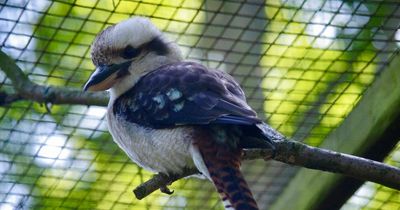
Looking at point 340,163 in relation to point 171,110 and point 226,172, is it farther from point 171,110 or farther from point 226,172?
point 171,110

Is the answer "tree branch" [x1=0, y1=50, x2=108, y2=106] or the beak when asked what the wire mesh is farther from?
the beak

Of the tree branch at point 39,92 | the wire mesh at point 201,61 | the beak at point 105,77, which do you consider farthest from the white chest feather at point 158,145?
the wire mesh at point 201,61

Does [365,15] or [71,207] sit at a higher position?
[365,15]

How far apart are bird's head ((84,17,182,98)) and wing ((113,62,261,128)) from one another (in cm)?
6

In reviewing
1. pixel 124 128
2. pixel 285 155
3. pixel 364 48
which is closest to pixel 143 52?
pixel 124 128

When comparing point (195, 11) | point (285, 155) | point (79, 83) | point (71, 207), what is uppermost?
point (285, 155)

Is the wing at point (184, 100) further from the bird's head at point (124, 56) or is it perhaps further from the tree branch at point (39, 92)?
the tree branch at point (39, 92)

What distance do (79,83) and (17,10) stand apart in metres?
0.50

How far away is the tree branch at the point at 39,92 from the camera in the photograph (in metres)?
3.26

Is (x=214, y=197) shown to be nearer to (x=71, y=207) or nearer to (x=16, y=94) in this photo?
(x=71, y=207)

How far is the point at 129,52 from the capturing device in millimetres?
2988

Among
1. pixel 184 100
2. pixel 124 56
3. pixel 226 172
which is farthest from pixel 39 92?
pixel 226 172

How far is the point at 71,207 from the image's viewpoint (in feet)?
12.7

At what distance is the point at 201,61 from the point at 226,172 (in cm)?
137
